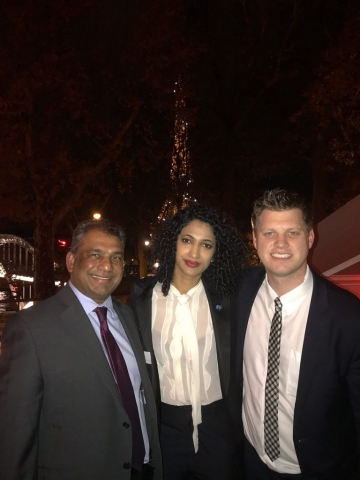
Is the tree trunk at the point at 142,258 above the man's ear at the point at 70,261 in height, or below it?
above

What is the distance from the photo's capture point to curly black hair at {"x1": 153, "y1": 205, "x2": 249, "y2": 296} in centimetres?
344

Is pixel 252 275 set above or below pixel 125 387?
above

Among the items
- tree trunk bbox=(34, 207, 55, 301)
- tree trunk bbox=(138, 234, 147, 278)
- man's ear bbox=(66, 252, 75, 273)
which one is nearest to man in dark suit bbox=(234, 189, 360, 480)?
man's ear bbox=(66, 252, 75, 273)

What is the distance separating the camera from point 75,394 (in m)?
2.37

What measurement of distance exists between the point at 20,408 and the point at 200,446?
1421mm

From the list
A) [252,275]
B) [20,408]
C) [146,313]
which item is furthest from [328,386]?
[20,408]

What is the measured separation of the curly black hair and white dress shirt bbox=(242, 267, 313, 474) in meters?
0.48

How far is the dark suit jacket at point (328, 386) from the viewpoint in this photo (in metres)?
2.58

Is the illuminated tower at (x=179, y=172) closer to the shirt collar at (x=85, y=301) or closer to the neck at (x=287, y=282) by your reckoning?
the neck at (x=287, y=282)

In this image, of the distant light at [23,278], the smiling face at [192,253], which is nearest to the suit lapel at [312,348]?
the smiling face at [192,253]

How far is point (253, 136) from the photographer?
1540 centimetres

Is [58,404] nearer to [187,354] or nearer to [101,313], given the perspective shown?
[101,313]

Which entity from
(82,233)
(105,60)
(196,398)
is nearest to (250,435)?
(196,398)

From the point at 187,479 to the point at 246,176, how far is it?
15.2m
